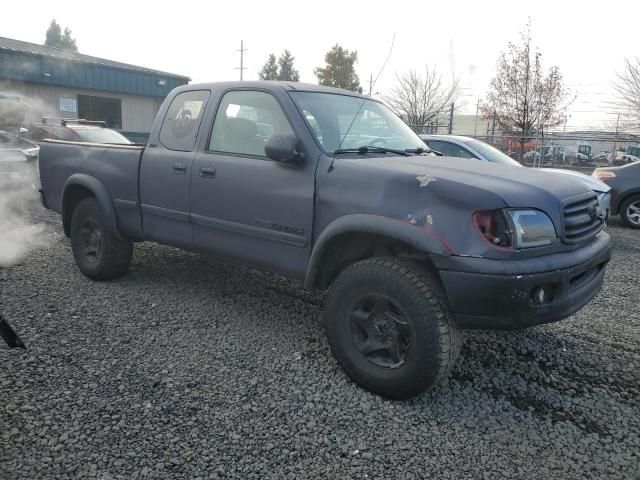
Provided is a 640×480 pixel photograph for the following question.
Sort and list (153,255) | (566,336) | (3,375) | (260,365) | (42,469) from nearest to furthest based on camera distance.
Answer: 1. (42,469)
2. (3,375)
3. (260,365)
4. (566,336)
5. (153,255)

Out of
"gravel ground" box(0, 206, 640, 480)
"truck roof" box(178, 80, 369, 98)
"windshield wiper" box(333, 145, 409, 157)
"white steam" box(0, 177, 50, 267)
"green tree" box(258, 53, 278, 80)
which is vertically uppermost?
"green tree" box(258, 53, 278, 80)

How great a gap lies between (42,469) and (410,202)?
224cm

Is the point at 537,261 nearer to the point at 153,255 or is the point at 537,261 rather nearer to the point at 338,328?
the point at 338,328

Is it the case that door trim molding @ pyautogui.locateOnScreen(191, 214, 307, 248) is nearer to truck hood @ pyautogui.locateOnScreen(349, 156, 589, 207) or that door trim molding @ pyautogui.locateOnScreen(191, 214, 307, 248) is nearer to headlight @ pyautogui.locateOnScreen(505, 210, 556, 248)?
truck hood @ pyautogui.locateOnScreen(349, 156, 589, 207)

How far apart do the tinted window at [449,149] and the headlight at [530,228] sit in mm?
5142

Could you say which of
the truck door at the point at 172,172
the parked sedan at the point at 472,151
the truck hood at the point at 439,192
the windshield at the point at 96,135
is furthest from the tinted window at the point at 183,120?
the windshield at the point at 96,135

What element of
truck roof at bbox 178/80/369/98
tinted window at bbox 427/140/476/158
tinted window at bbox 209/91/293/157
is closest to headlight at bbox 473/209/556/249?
tinted window at bbox 209/91/293/157

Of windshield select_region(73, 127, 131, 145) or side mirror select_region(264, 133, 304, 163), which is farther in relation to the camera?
windshield select_region(73, 127, 131, 145)

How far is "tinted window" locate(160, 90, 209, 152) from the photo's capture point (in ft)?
14.1

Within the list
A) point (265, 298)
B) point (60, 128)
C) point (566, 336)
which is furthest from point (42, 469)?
point (60, 128)

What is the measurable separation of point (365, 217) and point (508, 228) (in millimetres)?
799

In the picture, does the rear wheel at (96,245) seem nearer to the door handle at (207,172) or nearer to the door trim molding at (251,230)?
the door trim molding at (251,230)

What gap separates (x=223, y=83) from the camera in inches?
168

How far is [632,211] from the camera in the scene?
9.49m
